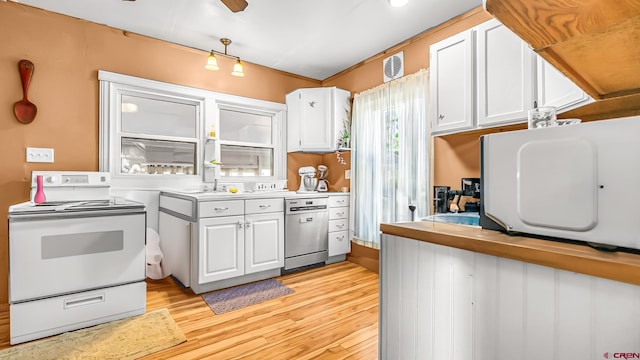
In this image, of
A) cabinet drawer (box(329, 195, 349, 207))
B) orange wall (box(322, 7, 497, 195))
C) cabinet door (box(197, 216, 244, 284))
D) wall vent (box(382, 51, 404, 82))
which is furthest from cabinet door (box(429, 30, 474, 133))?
cabinet door (box(197, 216, 244, 284))

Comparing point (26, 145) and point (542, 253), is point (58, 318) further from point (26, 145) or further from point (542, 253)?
point (542, 253)

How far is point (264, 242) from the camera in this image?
2.91 meters

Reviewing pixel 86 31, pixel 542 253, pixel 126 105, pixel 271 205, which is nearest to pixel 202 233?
pixel 271 205

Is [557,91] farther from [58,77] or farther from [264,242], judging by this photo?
[58,77]

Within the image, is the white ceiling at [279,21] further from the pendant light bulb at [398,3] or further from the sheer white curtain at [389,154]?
the sheer white curtain at [389,154]

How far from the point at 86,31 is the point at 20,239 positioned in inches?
77.4

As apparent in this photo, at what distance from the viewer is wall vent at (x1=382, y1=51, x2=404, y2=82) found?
118 inches

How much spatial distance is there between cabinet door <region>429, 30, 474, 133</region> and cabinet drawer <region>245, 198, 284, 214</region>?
5.57 ft

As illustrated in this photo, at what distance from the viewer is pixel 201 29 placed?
9.09ft

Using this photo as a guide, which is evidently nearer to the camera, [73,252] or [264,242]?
[73,252]

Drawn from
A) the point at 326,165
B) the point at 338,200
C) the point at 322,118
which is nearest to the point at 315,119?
the point at 322,118

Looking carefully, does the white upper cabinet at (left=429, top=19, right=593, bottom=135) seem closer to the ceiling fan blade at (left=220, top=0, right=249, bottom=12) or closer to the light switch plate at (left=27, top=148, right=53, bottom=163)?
the ceiling fan blade at (left=220, top=0, right=249, bottom=12)

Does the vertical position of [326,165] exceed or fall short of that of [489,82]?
it falls short

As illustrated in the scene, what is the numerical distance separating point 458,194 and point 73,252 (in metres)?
2.69
